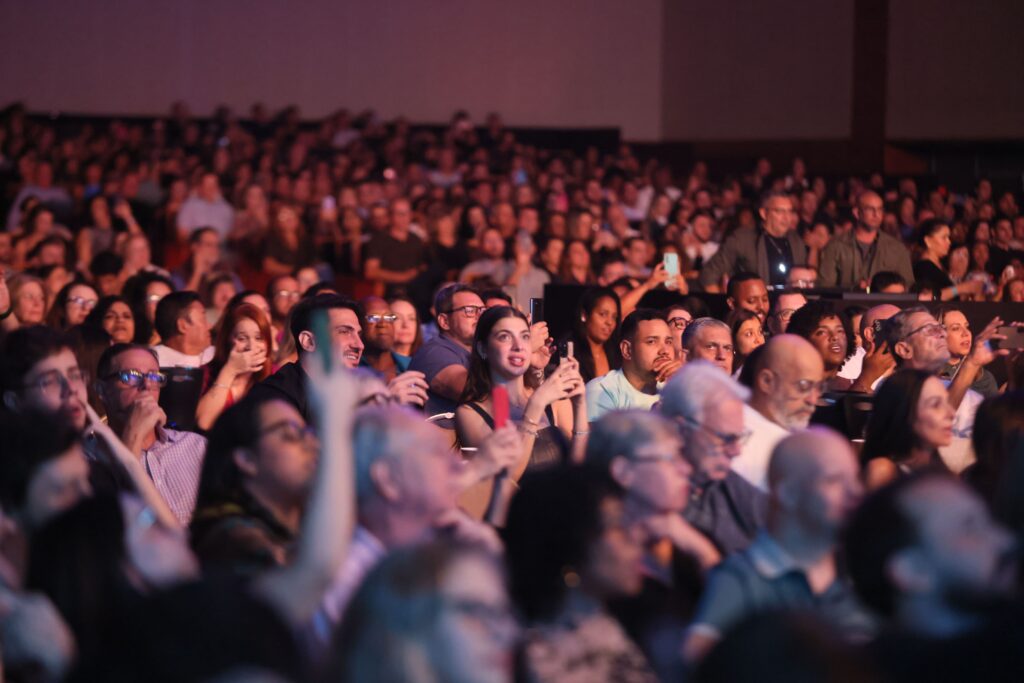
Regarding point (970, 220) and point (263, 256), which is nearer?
point (263, 256)

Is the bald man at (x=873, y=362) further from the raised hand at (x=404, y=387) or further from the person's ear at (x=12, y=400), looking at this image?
the person's ear at (x=12, y=400)

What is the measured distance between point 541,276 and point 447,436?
16.7ft

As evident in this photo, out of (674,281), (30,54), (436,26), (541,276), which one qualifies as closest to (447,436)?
(674,281)

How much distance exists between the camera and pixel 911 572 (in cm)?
233

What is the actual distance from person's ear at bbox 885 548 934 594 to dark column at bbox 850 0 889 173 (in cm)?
1430

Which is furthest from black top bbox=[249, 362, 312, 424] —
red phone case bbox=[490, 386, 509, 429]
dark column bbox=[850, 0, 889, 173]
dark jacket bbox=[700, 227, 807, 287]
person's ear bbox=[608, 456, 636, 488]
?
dark column bbox=[850, 0, 889, 173]

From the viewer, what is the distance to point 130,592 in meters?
2.29

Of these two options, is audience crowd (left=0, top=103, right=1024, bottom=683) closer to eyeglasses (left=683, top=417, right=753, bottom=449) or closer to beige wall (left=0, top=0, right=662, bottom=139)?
eyeglasses (left=683, top=417, right=753, bottom=449)

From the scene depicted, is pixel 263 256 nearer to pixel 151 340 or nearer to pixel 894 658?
pixel 151 340

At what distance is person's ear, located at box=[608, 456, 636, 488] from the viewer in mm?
2754

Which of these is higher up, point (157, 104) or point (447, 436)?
point (157, 104)

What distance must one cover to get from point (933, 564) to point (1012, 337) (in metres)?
4.06

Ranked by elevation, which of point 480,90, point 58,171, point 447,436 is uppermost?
point 480,90

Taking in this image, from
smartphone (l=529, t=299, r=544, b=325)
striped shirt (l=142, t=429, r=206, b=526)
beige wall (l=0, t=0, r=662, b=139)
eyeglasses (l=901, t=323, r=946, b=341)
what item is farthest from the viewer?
beige wall (l=0, t=0, r=662, b=139)
